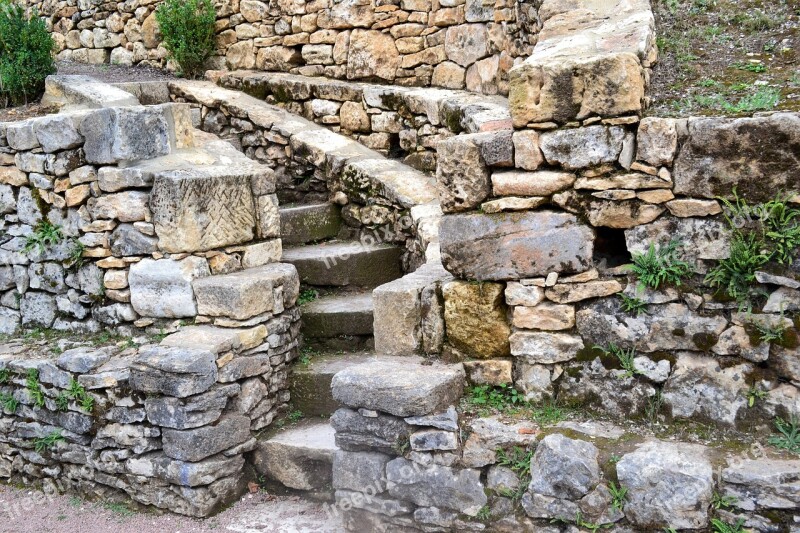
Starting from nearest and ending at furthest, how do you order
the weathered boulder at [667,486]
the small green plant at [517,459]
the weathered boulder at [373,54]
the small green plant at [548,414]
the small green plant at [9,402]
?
the weathered boulder at [667,486]
the small green plant at [517,459]
the small green plant at [548,414]
the small green plant at [9,402]
the weathered boulder at [373,54]

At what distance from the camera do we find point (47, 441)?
4574 millimetres

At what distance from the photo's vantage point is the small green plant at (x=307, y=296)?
5.09 m

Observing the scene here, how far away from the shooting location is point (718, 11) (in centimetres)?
466

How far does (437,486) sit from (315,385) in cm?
143

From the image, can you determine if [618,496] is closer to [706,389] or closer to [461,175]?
[706,389]

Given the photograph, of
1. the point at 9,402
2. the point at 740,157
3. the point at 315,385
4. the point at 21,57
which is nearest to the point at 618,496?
the point at 740,157

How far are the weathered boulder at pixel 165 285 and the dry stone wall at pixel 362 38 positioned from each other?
2.60 m

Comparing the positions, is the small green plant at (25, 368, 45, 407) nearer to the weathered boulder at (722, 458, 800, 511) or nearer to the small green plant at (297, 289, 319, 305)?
the small green plant at (297, 289, 319, 305)

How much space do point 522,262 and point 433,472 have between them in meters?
0.98

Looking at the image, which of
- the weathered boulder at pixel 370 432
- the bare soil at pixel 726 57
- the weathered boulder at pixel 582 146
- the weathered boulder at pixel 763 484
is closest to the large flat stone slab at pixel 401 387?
the weathered boulder at pixel 370 432

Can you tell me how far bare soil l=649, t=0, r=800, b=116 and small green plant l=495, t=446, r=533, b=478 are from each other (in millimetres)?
1566

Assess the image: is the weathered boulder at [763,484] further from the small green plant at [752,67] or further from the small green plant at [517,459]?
the small green plant at [752,67]

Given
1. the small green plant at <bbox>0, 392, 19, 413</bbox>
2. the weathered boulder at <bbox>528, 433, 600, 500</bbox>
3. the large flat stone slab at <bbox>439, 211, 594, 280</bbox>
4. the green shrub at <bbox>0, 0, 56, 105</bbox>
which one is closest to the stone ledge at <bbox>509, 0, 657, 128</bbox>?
the large flat stone slab at <bbox>439, 211, 594, 280</bbox>

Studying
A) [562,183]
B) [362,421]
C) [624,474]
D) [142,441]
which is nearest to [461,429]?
[362,421]
